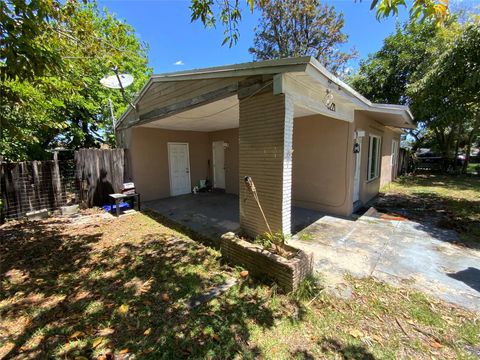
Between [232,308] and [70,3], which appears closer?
[232,308]

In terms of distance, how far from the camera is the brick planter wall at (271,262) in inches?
106

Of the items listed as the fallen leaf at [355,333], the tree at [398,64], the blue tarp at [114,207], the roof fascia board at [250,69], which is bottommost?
the fallen leaf at [355,333]

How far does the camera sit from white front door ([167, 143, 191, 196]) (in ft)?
28.1

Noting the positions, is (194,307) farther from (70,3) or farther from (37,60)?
(70,3)

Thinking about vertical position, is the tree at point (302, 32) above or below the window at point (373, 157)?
above

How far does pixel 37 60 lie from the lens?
8.52 ft

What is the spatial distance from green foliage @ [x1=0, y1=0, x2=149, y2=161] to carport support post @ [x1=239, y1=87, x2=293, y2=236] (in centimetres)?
278

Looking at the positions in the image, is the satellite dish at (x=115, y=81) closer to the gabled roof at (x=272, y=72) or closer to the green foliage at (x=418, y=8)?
the gabled roof at (x=272, y=72)

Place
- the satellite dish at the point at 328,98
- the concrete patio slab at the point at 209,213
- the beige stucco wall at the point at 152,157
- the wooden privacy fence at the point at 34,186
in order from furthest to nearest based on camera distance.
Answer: the beige stucco wall at the point at 152,157
the wooden privacy fence at the point at 34,186
the concrete patio slab at the point at 209,213
the satellite dish at the point at 328,98

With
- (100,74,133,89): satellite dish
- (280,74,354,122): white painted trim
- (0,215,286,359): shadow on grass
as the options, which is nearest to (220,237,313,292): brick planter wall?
(0,215,286,359): shadow on grass

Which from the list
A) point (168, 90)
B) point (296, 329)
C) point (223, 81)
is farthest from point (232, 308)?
point (168, 90)

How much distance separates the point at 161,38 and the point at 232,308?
11164 mm

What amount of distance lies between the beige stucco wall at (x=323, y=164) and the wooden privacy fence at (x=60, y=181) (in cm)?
581

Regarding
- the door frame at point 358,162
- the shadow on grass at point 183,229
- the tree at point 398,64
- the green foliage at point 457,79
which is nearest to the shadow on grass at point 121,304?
the shadow on grass at point 183,229
